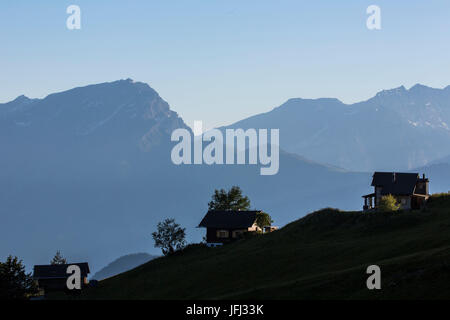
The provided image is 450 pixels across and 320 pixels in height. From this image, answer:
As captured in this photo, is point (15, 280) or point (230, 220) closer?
point (15, 280)

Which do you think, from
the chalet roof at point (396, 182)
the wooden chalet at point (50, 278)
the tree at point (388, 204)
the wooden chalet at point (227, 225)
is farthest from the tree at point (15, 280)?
the chalet roof at point (396, 182)

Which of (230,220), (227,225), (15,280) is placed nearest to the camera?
(15,280)

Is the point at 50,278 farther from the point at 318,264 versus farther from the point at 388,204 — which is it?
the point at 318,264

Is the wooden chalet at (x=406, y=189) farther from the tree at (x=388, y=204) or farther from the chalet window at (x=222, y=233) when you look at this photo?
the chalet window at (x=222, y=233)

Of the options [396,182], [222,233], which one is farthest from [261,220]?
[396,182]

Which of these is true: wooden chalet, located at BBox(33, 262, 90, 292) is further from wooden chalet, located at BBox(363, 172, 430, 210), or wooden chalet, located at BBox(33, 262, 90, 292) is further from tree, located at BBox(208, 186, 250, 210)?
wooden chalet, located at BBox(363, 172, 430, 210)

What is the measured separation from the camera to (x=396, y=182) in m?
109

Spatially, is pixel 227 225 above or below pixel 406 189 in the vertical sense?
below

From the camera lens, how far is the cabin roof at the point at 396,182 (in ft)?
351

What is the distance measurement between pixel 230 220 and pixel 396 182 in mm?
31063

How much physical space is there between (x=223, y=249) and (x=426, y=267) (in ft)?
177

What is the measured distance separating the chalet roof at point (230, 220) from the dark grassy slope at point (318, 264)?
13.3 metres
